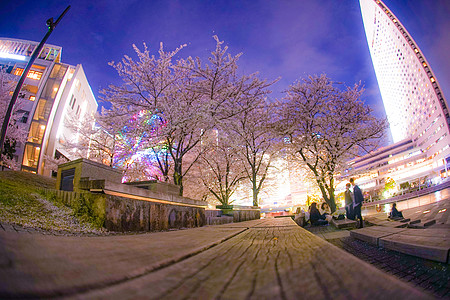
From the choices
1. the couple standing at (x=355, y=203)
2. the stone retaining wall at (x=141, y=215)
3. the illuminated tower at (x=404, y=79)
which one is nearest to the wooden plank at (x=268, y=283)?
the stone retaining wall at (x=141, y=215)

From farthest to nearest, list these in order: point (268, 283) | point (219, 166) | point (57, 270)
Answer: point (219, 166), point (268, 283), point (57, 270)

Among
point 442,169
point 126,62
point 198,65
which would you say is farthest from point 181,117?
point 442,169

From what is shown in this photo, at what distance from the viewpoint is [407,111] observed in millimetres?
106188

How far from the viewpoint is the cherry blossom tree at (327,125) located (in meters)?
16.7

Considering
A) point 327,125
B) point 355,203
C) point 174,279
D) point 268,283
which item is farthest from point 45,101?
point 268,283

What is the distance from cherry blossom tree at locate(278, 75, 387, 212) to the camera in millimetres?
16703

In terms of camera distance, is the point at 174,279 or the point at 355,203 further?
the point at 355,203

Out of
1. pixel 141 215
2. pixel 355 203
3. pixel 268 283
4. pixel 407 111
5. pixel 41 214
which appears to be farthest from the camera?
pixel 407 111

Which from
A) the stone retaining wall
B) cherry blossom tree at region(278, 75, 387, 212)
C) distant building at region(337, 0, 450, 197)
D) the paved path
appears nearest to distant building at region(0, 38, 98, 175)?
cherry blossom tree at region(278, 75, 387, 212)

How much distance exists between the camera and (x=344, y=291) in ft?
2.01

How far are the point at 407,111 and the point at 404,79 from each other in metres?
15.3

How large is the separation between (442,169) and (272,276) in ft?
344

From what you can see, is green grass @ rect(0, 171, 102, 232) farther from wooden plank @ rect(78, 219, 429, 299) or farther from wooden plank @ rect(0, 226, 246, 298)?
wooden plank @ rect(78, 219, 429, 299)

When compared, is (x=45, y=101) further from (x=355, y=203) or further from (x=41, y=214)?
(x=355, y=203)
